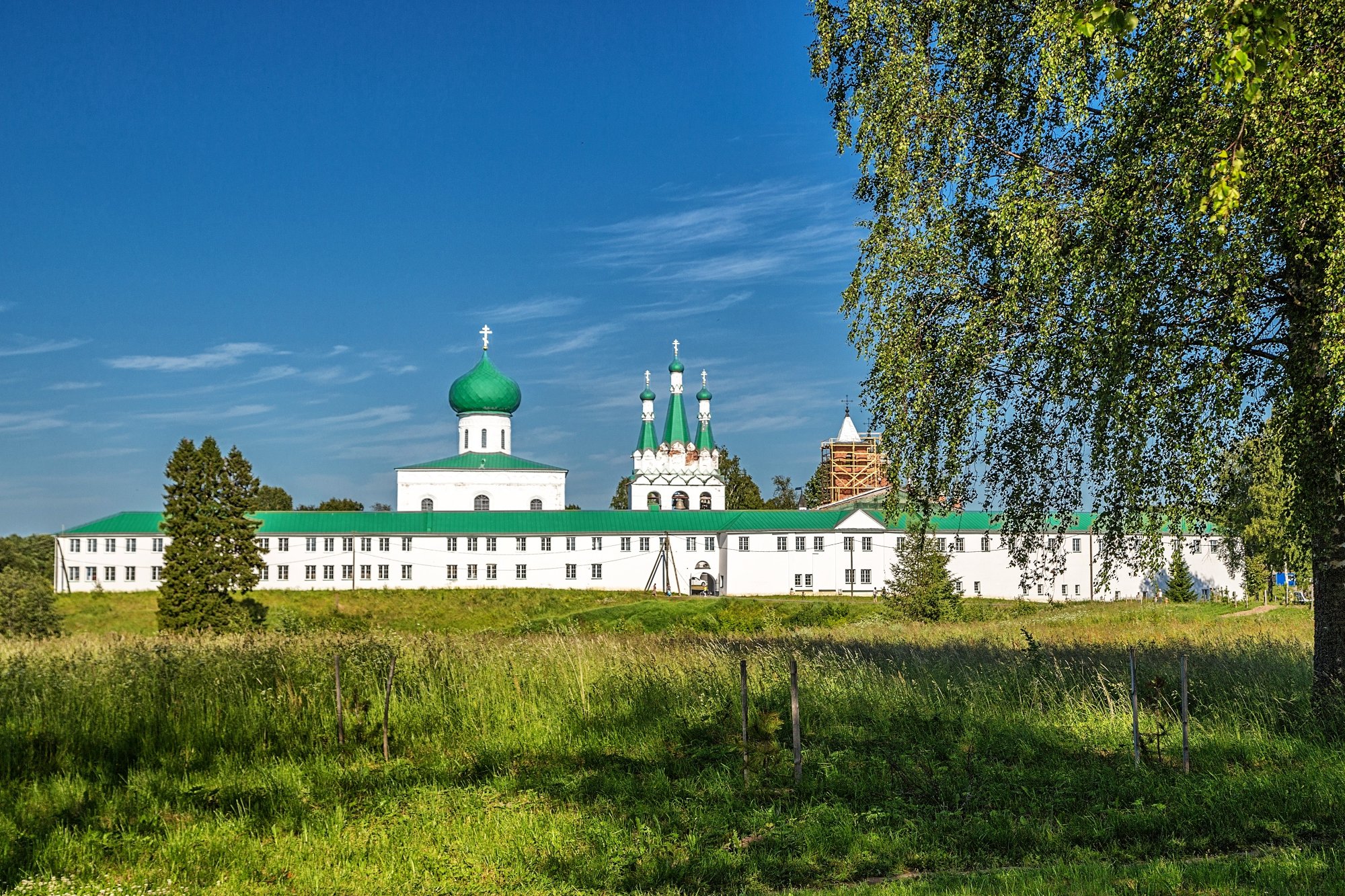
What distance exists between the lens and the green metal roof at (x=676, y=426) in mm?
78438

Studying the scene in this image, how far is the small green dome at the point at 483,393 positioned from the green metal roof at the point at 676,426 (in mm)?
11418

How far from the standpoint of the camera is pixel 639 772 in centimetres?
931

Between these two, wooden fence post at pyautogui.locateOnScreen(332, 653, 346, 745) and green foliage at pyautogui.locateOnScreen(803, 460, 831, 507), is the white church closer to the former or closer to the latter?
green foliage at pyautogui.locateOnScreen(803, 460, 831, 507)

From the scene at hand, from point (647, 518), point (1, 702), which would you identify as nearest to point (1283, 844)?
point (1, 702)

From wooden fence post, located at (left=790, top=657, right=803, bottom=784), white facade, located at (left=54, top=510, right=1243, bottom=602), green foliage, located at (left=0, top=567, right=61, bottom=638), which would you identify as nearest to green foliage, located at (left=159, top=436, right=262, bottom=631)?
green foliage, located at (left=0, top=567, right=61, bottom=638)

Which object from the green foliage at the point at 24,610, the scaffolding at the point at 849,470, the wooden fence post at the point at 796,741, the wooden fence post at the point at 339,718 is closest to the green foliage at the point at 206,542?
the green foliage at the point at 24,610

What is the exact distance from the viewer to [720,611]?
4300 centimetres

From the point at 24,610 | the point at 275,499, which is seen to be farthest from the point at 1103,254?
the point at 275,499

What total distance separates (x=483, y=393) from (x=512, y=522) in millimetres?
12635

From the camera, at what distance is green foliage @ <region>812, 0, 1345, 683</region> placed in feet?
29.4

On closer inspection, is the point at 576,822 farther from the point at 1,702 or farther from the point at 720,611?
the point at 720,611

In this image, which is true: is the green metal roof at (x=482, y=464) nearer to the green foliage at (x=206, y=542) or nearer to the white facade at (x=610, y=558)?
the white facade at (x=610, y=558)

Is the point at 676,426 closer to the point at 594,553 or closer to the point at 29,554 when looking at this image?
the point at 594,553

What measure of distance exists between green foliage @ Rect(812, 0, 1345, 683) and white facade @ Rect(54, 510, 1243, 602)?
1907 inches
